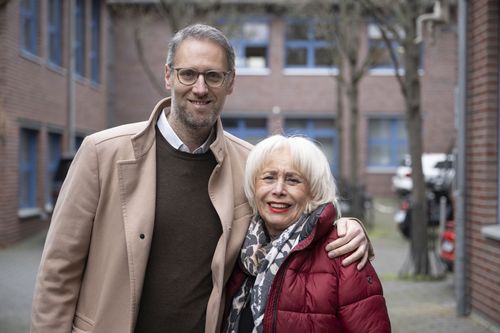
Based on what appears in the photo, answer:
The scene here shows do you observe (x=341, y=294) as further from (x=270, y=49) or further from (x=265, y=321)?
(x=270, y=49)

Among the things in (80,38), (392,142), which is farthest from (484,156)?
(392,142)

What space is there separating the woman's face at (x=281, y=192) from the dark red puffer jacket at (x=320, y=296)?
167mm

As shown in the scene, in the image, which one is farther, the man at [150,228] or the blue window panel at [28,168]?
the blue window panel at [28,168]

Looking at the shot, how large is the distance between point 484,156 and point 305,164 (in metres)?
5.38

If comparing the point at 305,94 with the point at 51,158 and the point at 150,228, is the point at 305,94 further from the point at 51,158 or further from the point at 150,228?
the point at 150,228

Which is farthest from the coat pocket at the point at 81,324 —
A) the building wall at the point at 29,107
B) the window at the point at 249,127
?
the window at the point at 249,127

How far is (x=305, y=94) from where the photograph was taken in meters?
Result: 30.9

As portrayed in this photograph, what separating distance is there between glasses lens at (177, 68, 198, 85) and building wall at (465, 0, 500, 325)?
523cm

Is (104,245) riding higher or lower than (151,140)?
lower

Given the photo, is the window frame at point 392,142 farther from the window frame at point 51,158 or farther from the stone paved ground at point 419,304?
the stone paved ground at point 419,304

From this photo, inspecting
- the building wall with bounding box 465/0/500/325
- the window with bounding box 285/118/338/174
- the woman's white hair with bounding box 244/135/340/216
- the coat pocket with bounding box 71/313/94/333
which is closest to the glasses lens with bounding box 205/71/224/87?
the woman's white hair with bounding box 244/135/340/216

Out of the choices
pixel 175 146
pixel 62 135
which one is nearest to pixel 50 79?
pixel 62 135

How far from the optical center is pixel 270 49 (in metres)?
31.3

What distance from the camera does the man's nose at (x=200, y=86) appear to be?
3.17 meters
